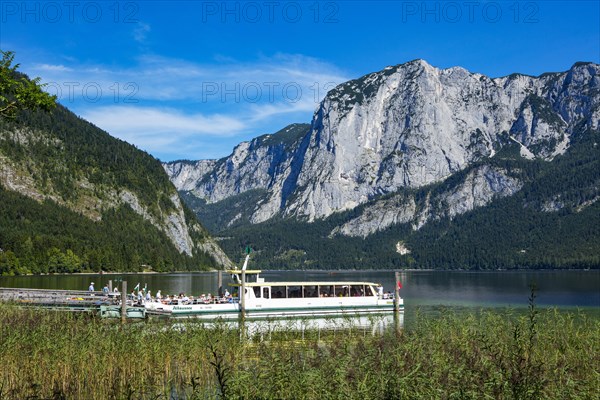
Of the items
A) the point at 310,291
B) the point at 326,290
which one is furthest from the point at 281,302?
the point at 326,290

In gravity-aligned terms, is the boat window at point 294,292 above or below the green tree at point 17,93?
below

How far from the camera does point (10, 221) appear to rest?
7717 inches

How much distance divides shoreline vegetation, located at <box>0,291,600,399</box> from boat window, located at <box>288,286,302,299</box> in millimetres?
29429

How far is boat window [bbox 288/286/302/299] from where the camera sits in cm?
6500

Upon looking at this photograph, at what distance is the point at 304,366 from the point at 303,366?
36cm

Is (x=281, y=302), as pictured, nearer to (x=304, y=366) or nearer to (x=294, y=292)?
(x=294, y=292)

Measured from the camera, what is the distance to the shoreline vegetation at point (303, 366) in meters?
18.7

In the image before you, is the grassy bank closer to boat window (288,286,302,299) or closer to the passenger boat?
the passenger boat

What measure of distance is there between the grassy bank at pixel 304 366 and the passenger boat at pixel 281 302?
24.4m

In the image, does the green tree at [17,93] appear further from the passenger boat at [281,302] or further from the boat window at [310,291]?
the boat window at [310,291]

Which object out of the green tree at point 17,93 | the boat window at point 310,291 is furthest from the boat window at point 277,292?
the green tree at point 17,93

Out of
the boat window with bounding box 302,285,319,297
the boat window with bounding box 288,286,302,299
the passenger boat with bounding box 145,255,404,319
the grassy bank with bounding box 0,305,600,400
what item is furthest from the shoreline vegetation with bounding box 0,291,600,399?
the boat window with bounding box 302,285,319,297

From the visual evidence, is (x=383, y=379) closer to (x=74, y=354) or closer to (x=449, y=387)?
(x=449, y=387)

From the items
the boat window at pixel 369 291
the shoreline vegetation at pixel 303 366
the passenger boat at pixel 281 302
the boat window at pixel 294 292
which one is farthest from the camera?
the boat window at pixel 369 291
